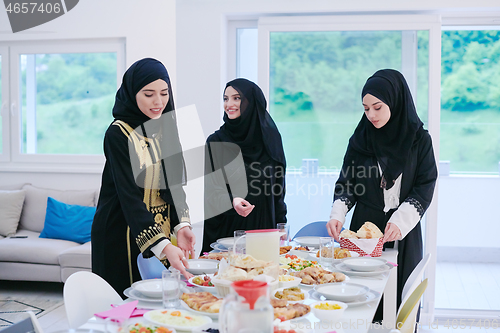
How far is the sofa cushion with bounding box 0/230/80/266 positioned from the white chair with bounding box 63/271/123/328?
2.43 m

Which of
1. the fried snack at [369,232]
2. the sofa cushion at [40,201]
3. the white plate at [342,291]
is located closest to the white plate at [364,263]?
the fried snack at [369,232]

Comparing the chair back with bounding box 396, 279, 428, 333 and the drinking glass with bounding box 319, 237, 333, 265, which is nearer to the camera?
the chair back with bounding box 396, 279, 428, 333

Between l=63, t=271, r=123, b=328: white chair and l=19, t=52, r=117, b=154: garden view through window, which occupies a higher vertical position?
l=19, t=52, r=117, b=154: garden view through window

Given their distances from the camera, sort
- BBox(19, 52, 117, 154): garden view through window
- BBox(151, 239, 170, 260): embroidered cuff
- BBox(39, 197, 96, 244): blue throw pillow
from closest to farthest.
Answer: BBox(151, 239, 170, 260): embroidered cuff
BBox(39, 197, 96, 244): blue throw pillow
BBox(19, 52, 117, 154): garden view through window

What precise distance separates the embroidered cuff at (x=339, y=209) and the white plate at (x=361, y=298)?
0.81 m

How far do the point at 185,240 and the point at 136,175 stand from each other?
0.32 m

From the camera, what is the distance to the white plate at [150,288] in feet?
4.63

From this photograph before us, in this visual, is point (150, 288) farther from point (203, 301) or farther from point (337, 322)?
point (337, 322)

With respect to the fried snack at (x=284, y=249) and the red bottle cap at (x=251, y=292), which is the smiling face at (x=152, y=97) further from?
the red bottle cap at (x=251, y=292)

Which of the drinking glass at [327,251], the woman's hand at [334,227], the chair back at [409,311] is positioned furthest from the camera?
the woman's hand at [334,227]

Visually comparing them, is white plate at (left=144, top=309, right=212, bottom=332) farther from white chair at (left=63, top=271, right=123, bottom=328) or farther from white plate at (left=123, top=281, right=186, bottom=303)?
white chair at (left=63, top=271, right=123, bottom=328)

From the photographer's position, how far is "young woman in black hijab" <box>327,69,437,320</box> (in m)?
2.29

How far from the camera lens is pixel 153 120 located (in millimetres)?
1961

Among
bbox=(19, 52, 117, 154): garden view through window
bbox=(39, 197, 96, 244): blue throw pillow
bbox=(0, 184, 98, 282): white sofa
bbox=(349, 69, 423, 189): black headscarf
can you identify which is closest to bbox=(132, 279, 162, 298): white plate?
bbox=(349, 69, 423, 189): black headscarf
